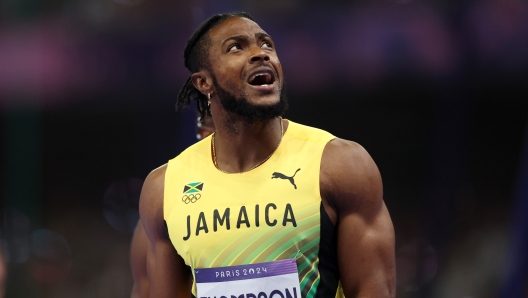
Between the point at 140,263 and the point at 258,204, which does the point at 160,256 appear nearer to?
the point at 258,204

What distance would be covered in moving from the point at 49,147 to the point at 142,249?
10.6 feet

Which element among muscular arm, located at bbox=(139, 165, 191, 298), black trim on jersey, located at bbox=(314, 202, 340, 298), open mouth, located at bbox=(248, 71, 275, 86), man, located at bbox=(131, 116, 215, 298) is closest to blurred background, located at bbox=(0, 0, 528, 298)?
man, located at bbox=(131, 116, 215, 298)

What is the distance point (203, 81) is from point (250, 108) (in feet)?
1.00

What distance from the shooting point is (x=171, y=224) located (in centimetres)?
228

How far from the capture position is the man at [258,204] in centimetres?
210

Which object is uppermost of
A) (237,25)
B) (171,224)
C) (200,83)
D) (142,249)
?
(237,25)

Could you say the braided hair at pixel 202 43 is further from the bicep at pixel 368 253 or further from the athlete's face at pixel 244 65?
the bicep at pixel 368 253

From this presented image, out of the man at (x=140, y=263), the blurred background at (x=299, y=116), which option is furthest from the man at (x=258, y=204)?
the blurred background at (x=299, y=116)

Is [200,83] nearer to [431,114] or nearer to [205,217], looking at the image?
[205,217]

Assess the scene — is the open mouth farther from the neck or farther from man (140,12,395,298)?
the neck

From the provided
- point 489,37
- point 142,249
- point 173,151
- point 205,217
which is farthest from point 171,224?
point 489,37

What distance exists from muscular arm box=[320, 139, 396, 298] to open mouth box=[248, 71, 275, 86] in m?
0.39

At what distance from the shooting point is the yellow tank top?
6.92 feet

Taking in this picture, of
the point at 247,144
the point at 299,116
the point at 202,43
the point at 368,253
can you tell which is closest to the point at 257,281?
the point at 368,253
